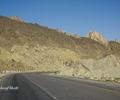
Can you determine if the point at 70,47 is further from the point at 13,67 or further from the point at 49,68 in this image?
the point at 13,67

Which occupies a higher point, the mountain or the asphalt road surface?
the mountain

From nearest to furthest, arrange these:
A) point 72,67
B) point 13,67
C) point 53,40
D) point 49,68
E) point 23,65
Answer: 1. point 72,67
2. point 13,67
3. point 23,65
4. point 49,68
5. point 53,40

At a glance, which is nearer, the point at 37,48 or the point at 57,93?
the point at 57,93

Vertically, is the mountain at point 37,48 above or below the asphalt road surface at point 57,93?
above

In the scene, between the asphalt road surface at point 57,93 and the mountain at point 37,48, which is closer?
the asphalt road surface at point 57,93

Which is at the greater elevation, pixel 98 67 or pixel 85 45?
pixel 85 45

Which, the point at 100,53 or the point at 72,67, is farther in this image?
the point at 100,53

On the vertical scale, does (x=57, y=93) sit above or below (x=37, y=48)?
below

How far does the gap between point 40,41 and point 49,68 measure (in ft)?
68.6

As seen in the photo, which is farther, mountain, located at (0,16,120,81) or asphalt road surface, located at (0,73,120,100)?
mountain, located at (0,16,120,81)

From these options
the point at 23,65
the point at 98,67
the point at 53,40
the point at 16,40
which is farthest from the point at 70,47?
the point at 98,67

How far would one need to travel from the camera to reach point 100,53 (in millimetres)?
181875

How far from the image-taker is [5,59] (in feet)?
394

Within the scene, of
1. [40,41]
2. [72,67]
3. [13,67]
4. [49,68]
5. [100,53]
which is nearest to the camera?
[72,67]
